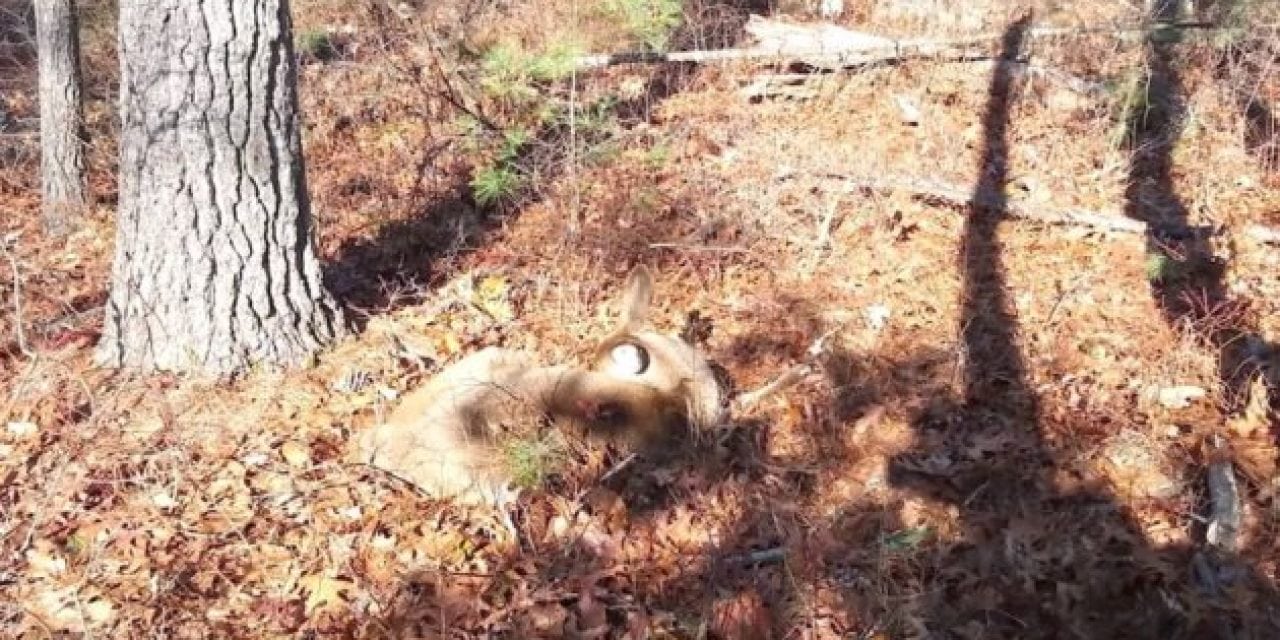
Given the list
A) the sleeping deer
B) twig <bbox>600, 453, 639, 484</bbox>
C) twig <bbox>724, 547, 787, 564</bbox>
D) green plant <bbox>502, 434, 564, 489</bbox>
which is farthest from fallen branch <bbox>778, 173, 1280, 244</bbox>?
twig <bbox>724, 547, 787, 564</bbox>

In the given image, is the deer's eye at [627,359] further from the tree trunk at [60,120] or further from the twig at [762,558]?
the tree trunk at [60,120]

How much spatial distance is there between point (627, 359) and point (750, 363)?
2.83 feet

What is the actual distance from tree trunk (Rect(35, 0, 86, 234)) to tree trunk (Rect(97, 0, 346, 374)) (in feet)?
9.02

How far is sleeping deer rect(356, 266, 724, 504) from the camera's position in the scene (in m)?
3.98

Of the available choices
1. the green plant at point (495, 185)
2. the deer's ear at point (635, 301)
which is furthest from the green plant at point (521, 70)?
the deer's ear at point (635, 301)

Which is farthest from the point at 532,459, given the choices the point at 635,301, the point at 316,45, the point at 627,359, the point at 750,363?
the point at 316,45

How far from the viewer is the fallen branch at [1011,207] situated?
230 inches

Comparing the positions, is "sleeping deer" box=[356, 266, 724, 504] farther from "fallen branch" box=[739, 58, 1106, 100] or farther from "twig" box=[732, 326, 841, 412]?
"fallen branch" box=[739, 58, 1106, 100]

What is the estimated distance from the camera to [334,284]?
18.5 feet

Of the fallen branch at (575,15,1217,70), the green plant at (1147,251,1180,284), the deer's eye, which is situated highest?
the fallen branch at (575,15,1217,70)

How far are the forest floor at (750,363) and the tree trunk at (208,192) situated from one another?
20 centimetres

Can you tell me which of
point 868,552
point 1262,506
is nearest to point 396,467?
point 868,552

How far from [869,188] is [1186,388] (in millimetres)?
2369

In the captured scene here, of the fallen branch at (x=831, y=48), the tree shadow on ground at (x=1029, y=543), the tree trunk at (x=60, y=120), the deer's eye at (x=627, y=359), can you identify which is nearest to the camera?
the tree shadow on ground at (x=1029, y=543)
